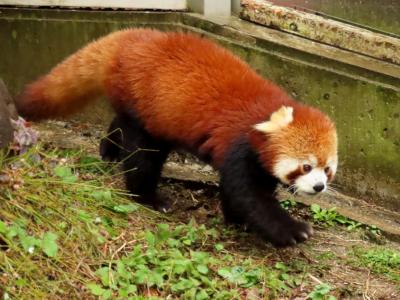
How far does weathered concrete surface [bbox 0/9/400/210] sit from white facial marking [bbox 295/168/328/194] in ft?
2.84

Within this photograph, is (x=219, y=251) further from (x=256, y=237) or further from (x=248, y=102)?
(x=248, y=102)

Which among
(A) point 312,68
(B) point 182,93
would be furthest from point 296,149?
(A) point 312,68

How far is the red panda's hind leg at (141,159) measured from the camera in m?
4.91

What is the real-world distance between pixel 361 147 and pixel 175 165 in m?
1.17

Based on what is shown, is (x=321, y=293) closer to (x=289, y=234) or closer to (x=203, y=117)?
(x=289, y=234)

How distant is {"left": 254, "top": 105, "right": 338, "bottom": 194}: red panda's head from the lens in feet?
14.6

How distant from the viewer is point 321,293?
4.23 m

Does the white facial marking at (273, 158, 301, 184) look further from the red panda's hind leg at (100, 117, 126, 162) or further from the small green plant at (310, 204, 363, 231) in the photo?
the red panda's hind leg at (100, 117, 126, 162)

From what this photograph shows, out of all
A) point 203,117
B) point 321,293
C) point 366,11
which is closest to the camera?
point 321,293

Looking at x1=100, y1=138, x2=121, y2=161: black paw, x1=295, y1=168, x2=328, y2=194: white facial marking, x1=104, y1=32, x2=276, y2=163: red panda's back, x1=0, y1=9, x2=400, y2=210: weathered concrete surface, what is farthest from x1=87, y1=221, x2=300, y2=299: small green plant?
x1=0, y1=9, x2=400, y2=210: weathered concrete surface

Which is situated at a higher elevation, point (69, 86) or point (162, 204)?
point (69, 86)

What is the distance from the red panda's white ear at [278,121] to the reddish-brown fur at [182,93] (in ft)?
0.12

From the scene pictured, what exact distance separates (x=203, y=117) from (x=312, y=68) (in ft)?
3.33

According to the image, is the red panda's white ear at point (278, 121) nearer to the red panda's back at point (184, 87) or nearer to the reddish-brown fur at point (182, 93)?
the reddish-brown fur at point (182, 93)
